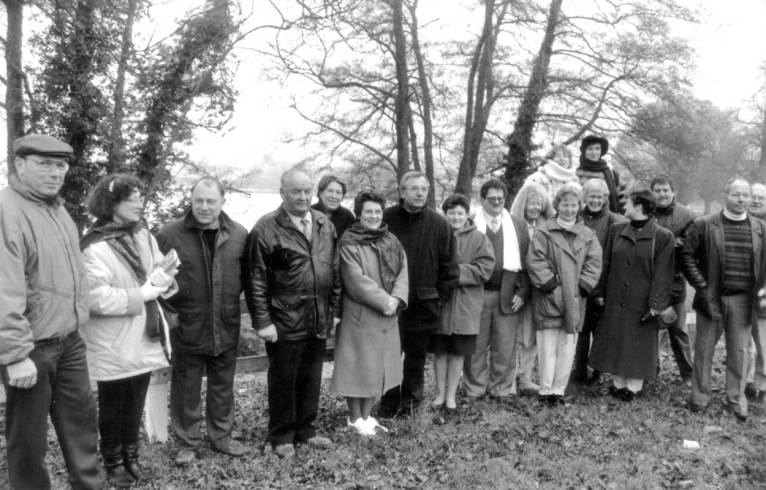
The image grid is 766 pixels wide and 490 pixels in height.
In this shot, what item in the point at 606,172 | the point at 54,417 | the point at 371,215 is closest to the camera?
the point at 54,417

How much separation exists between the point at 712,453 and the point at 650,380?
70.1 inches

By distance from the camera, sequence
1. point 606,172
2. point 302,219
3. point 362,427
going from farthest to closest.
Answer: point 606,172 → point 362,427 → point 302,219

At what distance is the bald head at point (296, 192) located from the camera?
16.1 feet

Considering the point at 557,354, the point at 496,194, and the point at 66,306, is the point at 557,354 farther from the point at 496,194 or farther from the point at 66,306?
the point at 66,306

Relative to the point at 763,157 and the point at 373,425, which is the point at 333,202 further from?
the point at 763,157

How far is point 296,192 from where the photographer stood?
16.1 ft

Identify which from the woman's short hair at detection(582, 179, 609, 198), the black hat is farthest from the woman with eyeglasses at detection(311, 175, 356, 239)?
the black hat

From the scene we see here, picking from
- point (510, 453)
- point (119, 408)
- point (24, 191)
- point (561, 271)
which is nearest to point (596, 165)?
point (561, 271)

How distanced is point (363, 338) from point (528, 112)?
1071cm

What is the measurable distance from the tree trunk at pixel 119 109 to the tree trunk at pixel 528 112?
27.8 feet

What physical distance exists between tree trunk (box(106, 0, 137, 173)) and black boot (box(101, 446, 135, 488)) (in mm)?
6150

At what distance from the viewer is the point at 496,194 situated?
6203 mm

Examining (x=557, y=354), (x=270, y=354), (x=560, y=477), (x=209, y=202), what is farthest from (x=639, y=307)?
(x=209, y=202)

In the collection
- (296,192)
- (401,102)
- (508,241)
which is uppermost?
(401,102)
